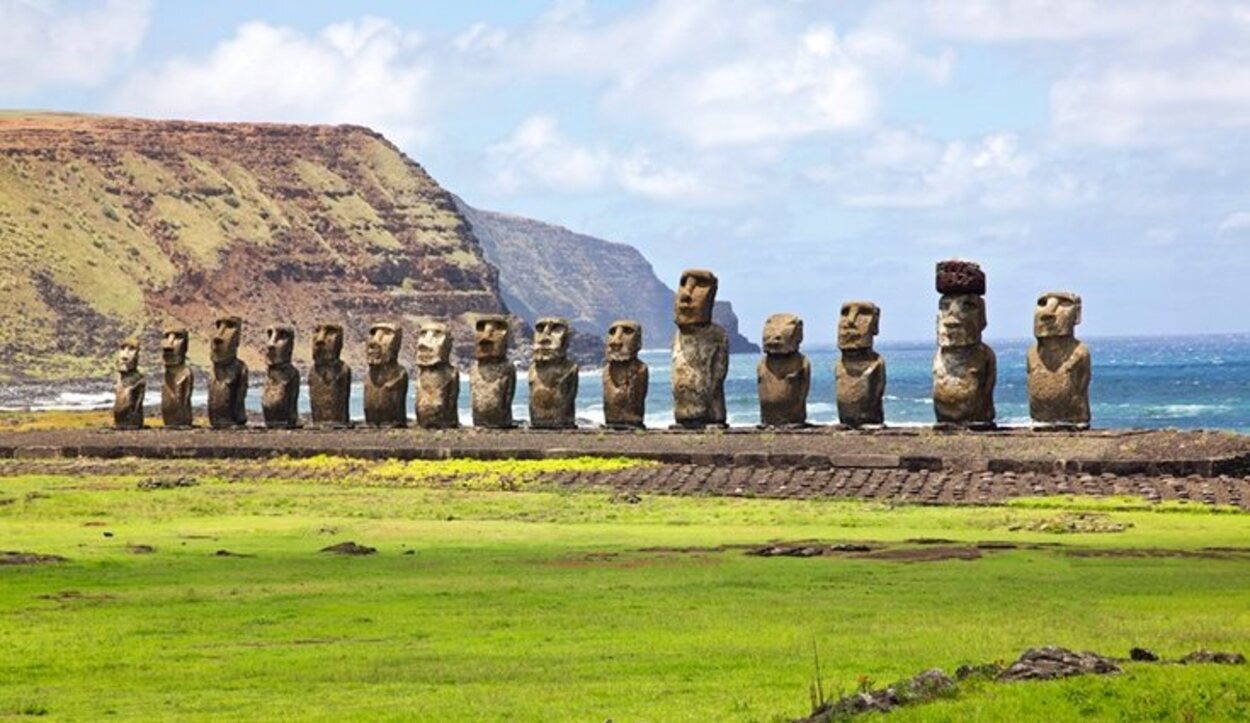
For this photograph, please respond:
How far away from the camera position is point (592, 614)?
20406 millimetres

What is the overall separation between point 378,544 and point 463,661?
10.0 m

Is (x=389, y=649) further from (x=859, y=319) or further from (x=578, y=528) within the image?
(x=859, y=319)

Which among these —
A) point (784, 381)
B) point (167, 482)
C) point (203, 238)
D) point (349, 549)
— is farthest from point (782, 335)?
point (203, 238)

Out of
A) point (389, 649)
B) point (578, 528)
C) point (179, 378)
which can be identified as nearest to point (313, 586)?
point (389, 649)

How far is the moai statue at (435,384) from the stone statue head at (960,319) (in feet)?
36.5

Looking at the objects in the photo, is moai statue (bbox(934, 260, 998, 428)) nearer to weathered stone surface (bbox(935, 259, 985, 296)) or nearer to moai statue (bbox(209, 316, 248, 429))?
weathered stone surface (bbox(935, 259, 985, 296))

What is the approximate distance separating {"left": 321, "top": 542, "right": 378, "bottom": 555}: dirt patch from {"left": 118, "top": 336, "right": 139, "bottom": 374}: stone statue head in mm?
26046

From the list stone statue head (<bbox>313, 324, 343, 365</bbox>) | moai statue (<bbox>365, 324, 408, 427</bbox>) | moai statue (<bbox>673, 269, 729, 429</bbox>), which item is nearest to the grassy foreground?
moai statue (<bbox>673, 269, 729, 429</bbox>)

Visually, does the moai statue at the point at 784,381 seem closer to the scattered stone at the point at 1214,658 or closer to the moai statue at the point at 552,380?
the moai statue at the point at 552,380

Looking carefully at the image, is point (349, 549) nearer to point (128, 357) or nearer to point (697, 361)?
point (697, 361)

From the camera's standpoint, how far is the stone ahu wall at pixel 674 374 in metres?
39.9

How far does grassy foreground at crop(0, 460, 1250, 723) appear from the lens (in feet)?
52.2

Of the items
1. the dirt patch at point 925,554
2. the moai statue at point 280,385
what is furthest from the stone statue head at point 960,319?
the moai statue at point 280,385

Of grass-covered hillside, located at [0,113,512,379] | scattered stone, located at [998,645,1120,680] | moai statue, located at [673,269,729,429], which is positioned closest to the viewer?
scattered stone, located at [998,645,1120,680]
